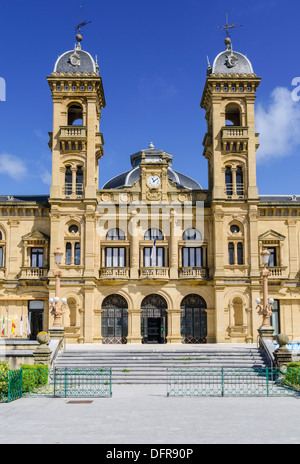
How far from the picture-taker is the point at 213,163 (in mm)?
45156

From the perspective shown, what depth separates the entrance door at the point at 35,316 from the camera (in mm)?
43906

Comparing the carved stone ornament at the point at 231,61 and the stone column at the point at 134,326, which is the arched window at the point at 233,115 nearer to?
the carved stone ornament at the point at 231,61

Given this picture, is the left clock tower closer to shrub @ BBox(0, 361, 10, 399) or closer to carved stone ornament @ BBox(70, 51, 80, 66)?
carved stone ornament @ BBox(70, 51, 80, 66)

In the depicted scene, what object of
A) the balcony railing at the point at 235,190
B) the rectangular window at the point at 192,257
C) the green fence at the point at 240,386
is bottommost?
the green fence at the point at 240,386

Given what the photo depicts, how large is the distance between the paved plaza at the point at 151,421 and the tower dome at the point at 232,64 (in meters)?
32.9

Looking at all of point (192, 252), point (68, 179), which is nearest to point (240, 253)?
point (192, 252)

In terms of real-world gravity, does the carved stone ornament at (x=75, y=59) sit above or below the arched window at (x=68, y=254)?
above

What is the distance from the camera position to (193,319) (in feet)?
144

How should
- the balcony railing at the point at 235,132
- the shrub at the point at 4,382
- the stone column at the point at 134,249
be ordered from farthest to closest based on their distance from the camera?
1. the balcony railing at the point at 235,132
2. the stone column at the point at 134,249
3. the shrub at the point at 4,382

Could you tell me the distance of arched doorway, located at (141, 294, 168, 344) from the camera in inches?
1724

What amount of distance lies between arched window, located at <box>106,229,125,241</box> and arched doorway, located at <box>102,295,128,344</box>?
494cm

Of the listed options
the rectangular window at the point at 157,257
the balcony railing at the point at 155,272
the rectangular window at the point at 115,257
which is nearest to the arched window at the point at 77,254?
the rectangular window at the point at 115,257

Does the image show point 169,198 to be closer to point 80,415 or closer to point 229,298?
point 229,298
